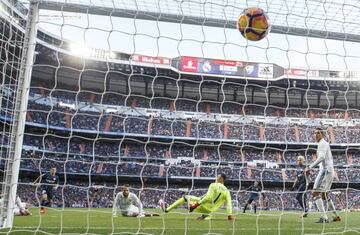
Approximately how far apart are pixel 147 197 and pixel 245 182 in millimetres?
6963

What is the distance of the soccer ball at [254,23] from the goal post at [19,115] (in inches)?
95.8

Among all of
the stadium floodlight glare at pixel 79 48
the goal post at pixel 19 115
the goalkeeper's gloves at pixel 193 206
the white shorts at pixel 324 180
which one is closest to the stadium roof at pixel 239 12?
the goal post at pixel 19 115

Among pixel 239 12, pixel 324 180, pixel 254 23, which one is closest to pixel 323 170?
pixel 324 180

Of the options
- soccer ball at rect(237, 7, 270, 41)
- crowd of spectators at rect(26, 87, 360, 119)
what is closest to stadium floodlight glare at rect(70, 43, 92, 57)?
soccer ball at rect(237, 7, 270, 41)

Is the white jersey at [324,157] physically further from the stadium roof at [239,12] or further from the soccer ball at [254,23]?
the soccer ball at [254,23]

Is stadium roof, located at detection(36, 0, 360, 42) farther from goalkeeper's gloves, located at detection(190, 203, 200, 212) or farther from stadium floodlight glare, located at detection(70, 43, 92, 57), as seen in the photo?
goalkeeper's gloves, located at detection(190, 203, 200, 212)

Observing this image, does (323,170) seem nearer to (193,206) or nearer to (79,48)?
(193,206)

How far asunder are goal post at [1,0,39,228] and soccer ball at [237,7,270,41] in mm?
2434

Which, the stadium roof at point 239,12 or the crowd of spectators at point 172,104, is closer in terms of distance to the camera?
the stadium roof at point 239,12

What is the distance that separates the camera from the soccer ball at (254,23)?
4.79 metres

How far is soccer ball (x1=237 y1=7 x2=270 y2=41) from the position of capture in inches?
189

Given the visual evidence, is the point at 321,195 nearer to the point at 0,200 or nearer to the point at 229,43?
the point at 229,43

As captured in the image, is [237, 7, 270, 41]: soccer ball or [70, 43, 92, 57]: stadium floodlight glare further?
[70, 43, 92, 57]: stadium floodlight glare

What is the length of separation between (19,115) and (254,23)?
2.99 metres
